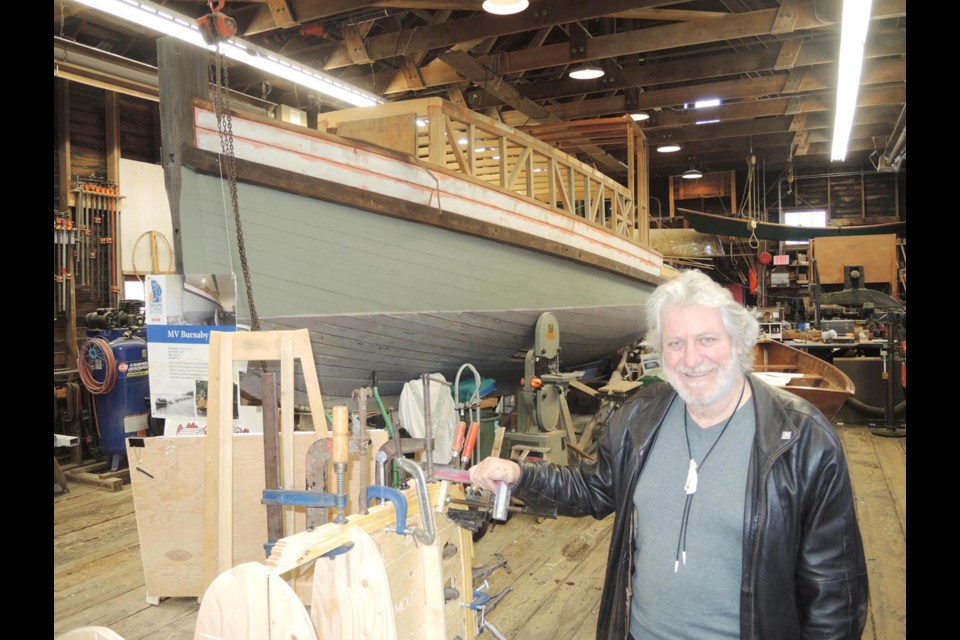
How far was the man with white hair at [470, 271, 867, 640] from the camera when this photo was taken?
1374 millimetres

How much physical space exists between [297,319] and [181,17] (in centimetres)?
225

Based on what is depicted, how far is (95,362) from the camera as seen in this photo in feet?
17.9

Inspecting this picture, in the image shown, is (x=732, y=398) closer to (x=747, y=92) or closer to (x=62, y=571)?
(x=62, y=571)

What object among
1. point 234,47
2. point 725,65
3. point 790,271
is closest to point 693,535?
point 234,47

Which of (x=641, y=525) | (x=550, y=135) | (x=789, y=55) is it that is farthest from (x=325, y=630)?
(x=550, y=135)

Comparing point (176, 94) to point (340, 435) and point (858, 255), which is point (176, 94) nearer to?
point (340, 435)

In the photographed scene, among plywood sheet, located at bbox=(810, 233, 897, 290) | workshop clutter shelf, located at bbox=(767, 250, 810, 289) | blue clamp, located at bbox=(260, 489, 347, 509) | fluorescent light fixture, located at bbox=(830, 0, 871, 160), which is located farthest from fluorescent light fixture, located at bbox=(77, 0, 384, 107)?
workshop clutter shelf, located at bbox=(767, 250, 810, 289)

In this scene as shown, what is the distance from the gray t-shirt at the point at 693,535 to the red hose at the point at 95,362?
4946 mm

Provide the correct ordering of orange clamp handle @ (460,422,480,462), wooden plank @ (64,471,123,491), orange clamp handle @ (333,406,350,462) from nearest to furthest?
orange clamp handle @ (333,406,350,462)
orange clamp handle @ (460,422,480,462)
wooden plank @ (64,471,123,491)

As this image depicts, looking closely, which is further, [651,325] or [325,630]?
[651,325]

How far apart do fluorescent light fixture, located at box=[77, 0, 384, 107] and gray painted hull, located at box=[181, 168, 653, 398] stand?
94 centimetres

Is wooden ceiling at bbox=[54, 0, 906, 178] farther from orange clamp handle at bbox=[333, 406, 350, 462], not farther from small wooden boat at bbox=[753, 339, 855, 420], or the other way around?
orange clamp handle at bbox=[333, 406, 350, 462]

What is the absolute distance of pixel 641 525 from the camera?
158 cm

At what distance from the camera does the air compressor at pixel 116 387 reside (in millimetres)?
5383
